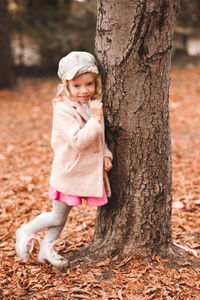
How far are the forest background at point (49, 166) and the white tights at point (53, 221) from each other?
0.95ft

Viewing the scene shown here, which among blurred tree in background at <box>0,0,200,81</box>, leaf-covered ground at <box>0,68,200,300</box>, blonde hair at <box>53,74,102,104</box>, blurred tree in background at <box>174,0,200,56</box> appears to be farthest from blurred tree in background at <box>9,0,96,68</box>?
blonde hair at <box>53,74,102,104</box>

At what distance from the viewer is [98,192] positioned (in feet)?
8.32

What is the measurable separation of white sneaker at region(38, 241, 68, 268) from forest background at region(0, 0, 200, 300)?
62mm

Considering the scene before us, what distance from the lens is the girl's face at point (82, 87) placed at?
7.97ft

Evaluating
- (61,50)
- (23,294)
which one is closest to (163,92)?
(23,294)

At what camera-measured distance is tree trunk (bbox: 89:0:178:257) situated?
2.33 m

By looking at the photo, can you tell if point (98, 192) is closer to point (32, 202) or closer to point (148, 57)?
point (148, 57)

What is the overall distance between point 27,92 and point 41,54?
211 cm

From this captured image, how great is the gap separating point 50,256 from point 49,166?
2.51 meters

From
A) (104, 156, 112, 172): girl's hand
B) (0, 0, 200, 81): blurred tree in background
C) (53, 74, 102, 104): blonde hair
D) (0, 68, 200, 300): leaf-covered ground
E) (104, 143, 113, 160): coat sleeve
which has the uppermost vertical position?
(0, 0, 200, 81): blurred tree in background

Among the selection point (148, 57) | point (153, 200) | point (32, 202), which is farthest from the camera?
point (32, 202)

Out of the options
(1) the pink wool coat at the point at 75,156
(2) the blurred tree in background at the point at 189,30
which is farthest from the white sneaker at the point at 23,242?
(2) the blurred tree in background at the point at 189,30

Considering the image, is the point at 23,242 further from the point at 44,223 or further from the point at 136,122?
the point at 136,122

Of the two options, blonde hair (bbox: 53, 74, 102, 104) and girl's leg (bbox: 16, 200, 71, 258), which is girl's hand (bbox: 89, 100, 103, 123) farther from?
girl's leg (bbox: 16, 200, 71, 258)
